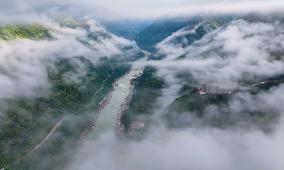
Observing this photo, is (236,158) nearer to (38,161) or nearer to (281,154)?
(281,154)

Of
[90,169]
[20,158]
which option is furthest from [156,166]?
[20,158]

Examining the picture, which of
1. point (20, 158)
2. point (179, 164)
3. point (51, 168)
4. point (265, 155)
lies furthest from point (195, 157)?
point (20, 158)

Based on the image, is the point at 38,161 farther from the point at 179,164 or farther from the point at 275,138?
the point at 275,138

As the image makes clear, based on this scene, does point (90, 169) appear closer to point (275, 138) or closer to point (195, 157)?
point (195, 157)

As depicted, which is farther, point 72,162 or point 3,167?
point 72,162

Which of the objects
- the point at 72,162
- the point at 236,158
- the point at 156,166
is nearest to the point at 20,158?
the point at 72,162

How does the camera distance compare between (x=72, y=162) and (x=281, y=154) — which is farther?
(x=72, y=162)

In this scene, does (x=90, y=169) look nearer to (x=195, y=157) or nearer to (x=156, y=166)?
(x=156, y=166)
